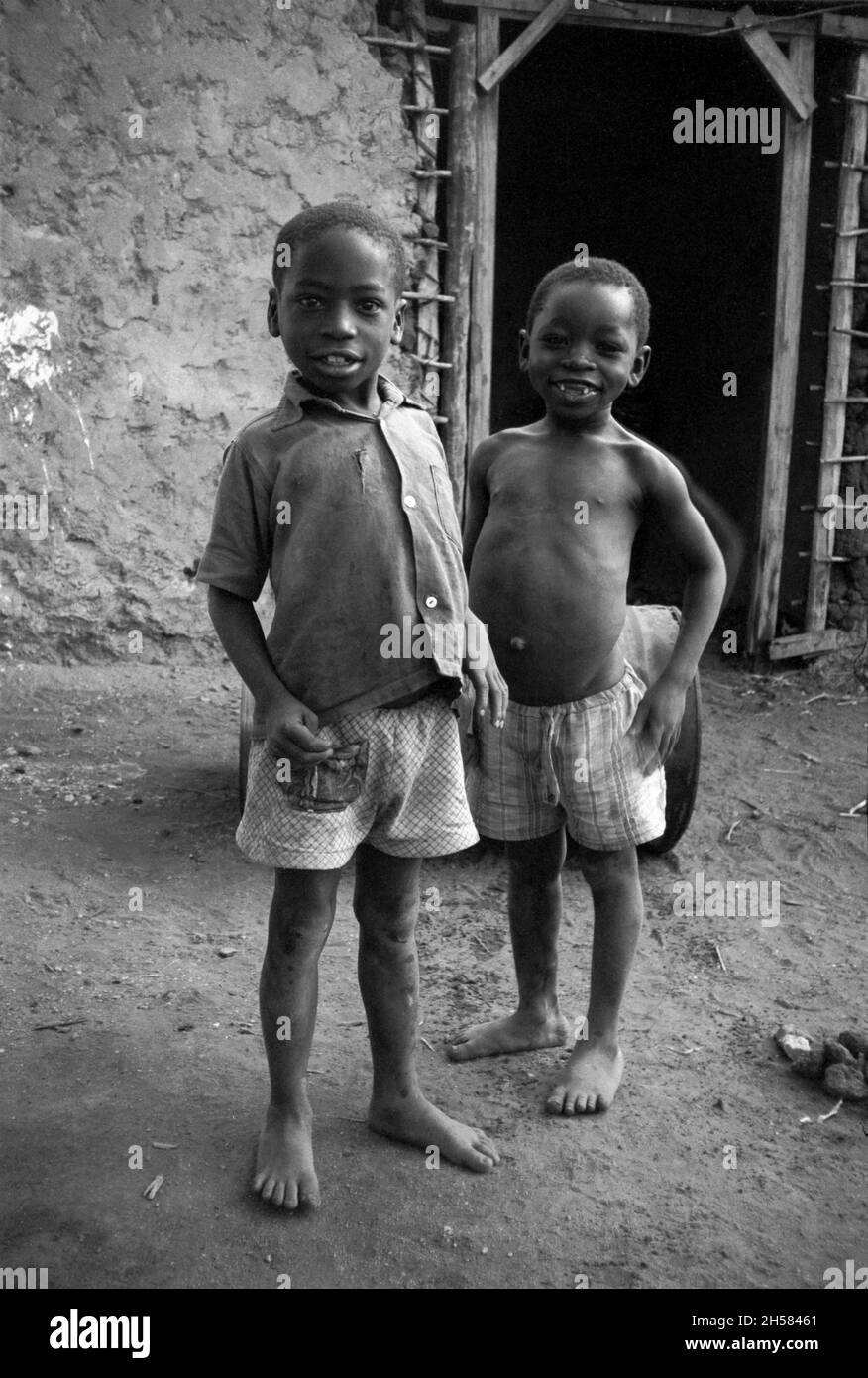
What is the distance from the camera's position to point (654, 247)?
348 inches

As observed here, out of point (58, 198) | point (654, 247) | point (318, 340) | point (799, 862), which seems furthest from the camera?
point (654, 247)

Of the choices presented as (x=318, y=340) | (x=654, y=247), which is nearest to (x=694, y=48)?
(x=654, y=247)

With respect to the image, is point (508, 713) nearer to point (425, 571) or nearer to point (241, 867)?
point (425, 571)

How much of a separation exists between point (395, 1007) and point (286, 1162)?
0.32m

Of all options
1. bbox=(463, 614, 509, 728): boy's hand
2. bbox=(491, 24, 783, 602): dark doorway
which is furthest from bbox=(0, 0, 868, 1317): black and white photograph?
bbox=(491, 24, 783, 602): dark doorway

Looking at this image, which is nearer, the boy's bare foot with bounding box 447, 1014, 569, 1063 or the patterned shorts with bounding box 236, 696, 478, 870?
the patterned shorts with bounding box 236, 696, 478, 870

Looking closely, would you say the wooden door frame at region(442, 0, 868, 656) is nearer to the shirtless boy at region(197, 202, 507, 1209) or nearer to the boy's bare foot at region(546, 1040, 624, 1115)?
the boy's bare foot at region(546, 1040, 624, 1115)

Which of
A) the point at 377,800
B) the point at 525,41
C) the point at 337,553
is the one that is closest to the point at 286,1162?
the point at 377,800

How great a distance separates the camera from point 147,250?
519cm

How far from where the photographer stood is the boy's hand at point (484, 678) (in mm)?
2158

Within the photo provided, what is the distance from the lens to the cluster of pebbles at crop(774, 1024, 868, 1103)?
2611 millimetres

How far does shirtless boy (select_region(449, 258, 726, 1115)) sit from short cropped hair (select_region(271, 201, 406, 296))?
0.48 m

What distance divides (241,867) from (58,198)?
294cm

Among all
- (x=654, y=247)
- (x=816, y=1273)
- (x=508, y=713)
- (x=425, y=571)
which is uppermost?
(x=654, y=247)
